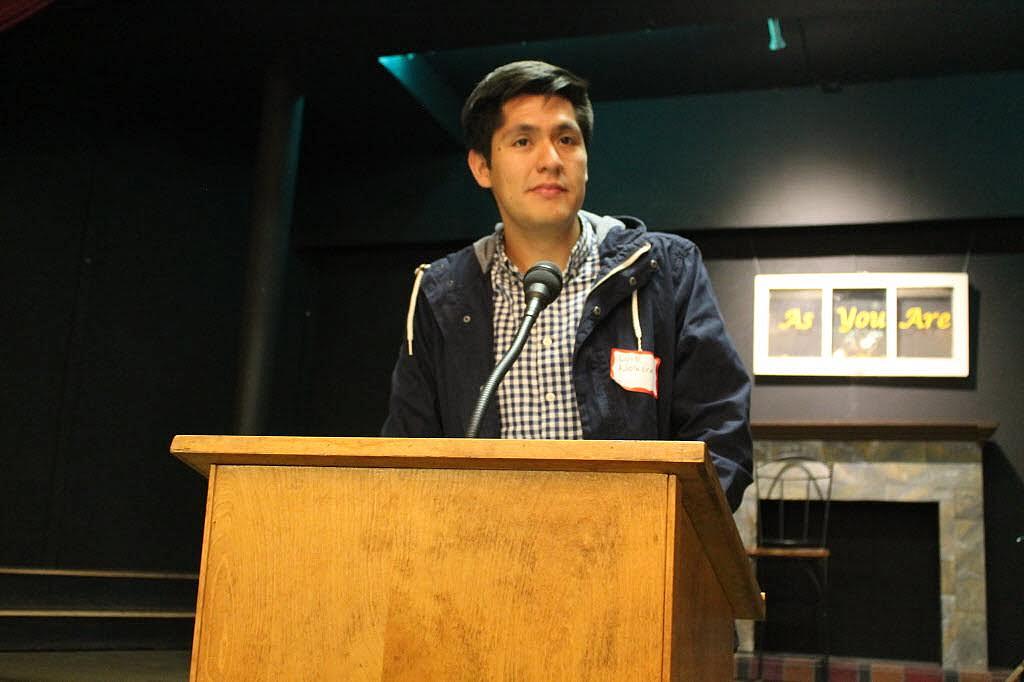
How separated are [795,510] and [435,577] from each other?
5337mm

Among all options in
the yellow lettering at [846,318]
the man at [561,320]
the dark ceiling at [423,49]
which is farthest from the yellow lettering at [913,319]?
the man at [561,320]

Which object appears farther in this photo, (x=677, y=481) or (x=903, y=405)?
(x=903, y=405)

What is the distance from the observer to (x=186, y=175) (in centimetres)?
644

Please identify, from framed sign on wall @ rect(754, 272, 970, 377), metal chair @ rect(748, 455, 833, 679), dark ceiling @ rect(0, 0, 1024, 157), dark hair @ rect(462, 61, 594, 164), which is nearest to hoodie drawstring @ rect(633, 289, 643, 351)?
dark hair @ rect(462, 61, 594, 164)

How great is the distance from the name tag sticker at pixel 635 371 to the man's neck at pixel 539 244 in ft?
0.86

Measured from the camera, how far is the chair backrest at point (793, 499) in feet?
19.2

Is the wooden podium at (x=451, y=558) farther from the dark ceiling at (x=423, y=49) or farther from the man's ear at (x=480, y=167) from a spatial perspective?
the dark ceiling at (x=423, y=49)

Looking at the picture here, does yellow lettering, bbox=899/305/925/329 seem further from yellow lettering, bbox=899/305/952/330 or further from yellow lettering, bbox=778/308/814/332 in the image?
yellow lettering, bbox=778/308/814/332

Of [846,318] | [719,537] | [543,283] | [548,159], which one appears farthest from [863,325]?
[719,537]

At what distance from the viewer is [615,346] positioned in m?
1.76

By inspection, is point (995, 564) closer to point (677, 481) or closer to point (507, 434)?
point (507, 434)

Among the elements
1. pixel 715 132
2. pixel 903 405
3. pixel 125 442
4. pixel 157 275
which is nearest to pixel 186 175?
pixel 157 275

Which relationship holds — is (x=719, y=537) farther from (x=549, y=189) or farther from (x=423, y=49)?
(x=423, y=49)

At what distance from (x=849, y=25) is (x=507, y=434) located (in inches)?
185
